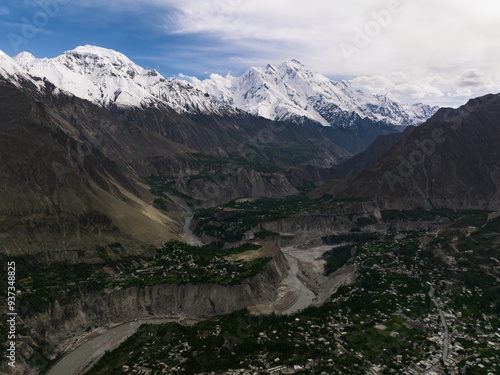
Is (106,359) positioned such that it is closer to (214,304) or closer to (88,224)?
(214,304)

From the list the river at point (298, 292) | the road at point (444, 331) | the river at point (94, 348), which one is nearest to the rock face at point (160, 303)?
the river at point (94, 348)

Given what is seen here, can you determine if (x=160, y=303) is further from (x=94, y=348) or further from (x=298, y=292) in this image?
(x=298, y=292)

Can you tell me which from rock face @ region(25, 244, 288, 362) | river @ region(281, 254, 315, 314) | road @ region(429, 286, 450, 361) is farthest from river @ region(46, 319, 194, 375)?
road @ region(429, 286, 450, 361)

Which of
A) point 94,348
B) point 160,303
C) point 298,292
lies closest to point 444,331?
point 298,292

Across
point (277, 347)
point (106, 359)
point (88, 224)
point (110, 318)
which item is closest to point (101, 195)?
point (88, 224)

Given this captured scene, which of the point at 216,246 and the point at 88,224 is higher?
the point at 88,224

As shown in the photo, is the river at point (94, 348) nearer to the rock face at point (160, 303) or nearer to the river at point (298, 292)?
the rock face at point (160, 303)

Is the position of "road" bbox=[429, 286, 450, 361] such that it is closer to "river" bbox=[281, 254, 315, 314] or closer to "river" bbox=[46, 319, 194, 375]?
"river" bbox=[281, 254, 315, 314]

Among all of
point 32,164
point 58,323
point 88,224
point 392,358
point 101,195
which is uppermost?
point 32,164
